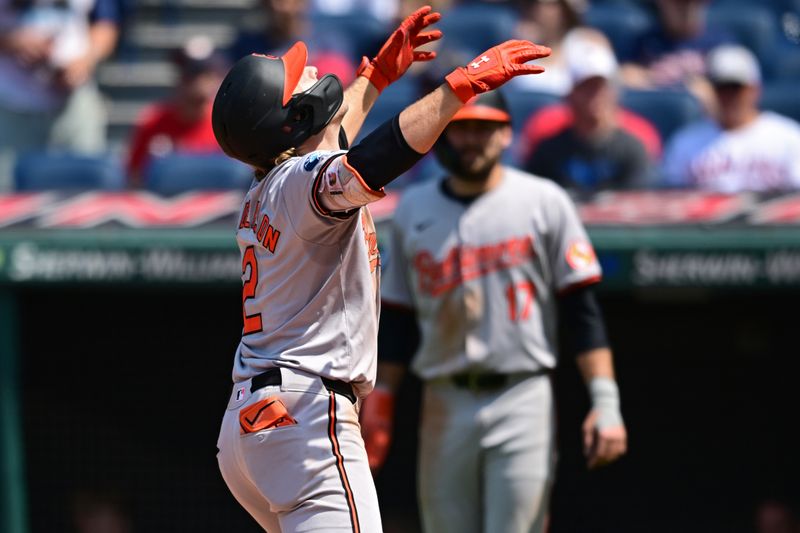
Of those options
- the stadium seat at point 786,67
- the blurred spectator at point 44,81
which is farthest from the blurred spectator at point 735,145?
the blurred spectator at point 44,81

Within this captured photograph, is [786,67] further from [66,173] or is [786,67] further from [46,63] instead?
[46,63]

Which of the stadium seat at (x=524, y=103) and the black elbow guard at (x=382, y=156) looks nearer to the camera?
the black elbow guard at (x=382, y=156)

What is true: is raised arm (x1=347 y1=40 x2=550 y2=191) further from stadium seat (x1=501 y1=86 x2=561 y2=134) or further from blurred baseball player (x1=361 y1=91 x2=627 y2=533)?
stadium seat (x1=501 y1=86 x2=561 y2=134)

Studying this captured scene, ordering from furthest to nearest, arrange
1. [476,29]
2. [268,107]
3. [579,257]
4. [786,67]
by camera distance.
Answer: [476,29] < [786,67] < [579,257] < [268,107]

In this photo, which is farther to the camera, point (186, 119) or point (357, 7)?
point (357, 7)

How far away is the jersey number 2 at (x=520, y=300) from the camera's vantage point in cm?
386

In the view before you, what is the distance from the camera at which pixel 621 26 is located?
7145 mm

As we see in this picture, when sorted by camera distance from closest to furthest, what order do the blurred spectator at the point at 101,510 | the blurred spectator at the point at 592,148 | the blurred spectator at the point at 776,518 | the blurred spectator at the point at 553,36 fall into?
1. the blurred spectator at the point at 776,518
2. the blurred spectator at the point at 101,510
3. the blurred spectator at the point at 592,148
4. the blurred spectator at the point at 553,36

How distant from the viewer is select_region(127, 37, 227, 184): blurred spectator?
20.1ft

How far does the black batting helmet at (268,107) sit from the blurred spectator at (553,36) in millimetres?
3658

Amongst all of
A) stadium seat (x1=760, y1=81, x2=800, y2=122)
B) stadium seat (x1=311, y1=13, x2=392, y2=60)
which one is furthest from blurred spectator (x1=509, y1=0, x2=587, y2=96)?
stadium seat (x1=760, y1=81, x2=800, y2=122)

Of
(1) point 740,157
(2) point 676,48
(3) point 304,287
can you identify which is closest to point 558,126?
(1) point 740,157

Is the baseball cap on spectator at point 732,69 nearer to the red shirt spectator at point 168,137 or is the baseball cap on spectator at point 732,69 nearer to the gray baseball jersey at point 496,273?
the gray baseball jersey at point 496,273

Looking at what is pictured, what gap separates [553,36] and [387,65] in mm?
3601
